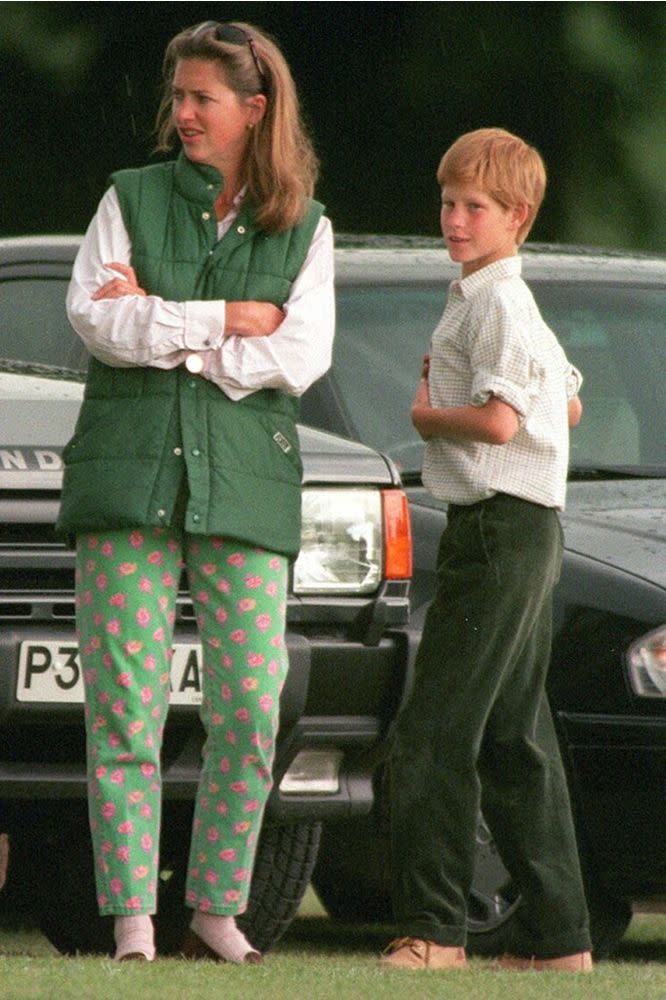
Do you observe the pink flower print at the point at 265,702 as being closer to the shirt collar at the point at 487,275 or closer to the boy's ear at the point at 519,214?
the shirt collar at the point at 487,275

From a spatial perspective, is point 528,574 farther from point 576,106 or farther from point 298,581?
point 576,106

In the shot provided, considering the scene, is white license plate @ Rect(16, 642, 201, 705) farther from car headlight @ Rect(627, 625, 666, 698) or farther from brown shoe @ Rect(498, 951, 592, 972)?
car headlight @ Rect(627, 625, 666, 698)

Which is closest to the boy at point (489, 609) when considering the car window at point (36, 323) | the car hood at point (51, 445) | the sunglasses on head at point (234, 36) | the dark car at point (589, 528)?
the dark car at point (589, 528)

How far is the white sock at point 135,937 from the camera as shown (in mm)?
4832

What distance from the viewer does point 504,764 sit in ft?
16.7

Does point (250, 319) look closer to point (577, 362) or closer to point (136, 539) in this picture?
point (136, 539)

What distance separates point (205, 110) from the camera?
16.3 ft

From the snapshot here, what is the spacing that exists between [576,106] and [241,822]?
6.86 m

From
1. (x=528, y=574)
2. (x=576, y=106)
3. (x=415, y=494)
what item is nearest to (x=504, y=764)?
(x=528, y=574)

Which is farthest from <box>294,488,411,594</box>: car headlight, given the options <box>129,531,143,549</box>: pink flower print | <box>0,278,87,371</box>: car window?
<box>0,278,87,371</box>: car window

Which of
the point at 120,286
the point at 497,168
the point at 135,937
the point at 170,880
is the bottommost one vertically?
the point at 170,880

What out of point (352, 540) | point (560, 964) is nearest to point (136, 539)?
point (352, 540)

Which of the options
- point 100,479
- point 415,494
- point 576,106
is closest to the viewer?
point 100,479

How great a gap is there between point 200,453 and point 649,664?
55.7 inches
